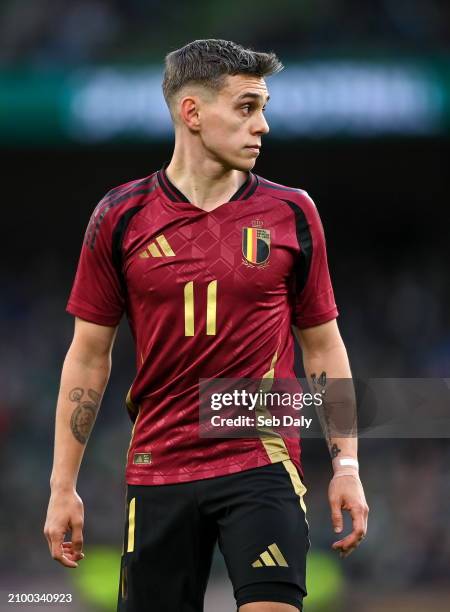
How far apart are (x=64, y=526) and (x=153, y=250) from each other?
1.03 meters

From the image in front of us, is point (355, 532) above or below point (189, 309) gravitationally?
below

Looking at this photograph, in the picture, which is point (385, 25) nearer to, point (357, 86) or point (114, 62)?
point (357, 86)

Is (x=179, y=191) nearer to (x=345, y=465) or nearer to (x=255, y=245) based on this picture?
(x=255, y=245)

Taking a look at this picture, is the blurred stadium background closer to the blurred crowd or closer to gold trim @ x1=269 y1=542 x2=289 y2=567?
the blurred crowd

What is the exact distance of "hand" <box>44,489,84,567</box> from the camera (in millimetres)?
4191

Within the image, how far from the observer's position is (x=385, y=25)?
43.1 feet

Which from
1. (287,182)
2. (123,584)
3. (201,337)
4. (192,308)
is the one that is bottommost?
(123,584)

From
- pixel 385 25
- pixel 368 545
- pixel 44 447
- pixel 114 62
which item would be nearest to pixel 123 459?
pixel 44 447

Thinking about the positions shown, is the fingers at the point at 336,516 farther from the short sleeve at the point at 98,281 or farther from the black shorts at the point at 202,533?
the short sleeve at the point at 98,281

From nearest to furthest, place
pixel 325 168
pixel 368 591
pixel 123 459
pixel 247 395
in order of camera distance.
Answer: pixel 247 395
pixel 368 591
pixel 123 459
pixel 325 168

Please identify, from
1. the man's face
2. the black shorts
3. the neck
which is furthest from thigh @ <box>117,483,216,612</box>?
the man's face

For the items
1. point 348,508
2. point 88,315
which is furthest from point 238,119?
point 348,508

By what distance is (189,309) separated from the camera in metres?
4.24

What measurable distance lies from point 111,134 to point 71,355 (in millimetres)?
8539
